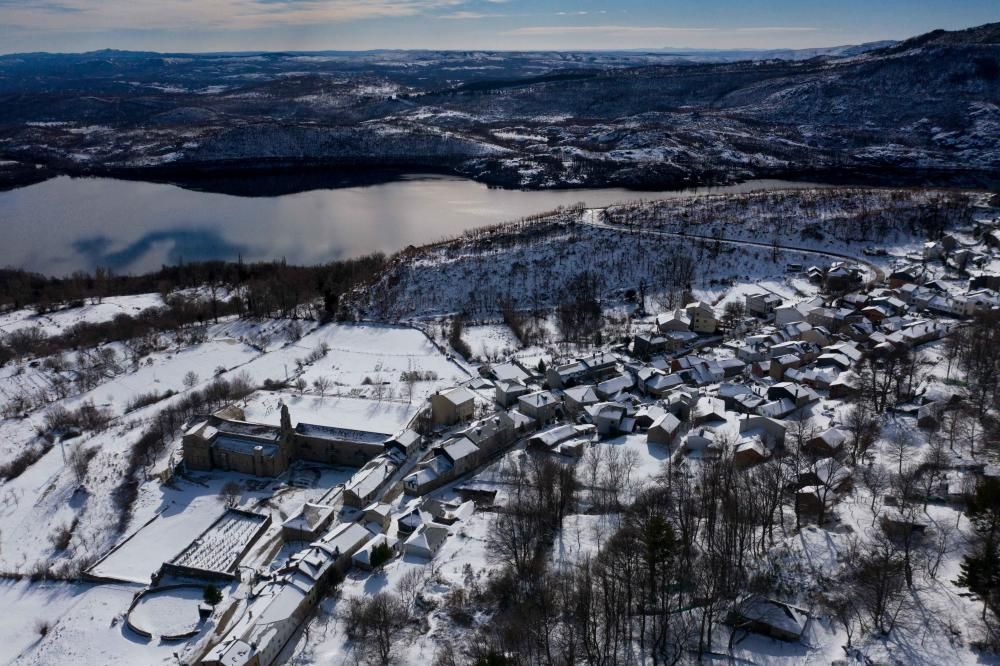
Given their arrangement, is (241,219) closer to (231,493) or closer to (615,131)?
(231,493)

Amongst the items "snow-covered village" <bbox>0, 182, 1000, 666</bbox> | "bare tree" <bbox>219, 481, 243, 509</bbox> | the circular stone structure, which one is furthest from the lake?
the circular stone structure

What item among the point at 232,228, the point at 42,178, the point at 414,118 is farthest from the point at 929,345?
the point at 414,118

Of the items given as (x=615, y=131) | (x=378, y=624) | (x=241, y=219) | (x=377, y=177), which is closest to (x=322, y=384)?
(x=378, y=624)

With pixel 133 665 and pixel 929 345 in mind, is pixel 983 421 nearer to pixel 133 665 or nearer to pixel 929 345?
pixel 929 345

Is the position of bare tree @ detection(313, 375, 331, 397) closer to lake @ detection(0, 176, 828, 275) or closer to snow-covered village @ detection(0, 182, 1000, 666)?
snow-covered village @ detection(0, 182, 1000, 666)

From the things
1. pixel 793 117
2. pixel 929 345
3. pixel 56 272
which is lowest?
pixel 56 272

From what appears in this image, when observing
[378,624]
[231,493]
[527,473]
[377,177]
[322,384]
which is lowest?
[231,493]
